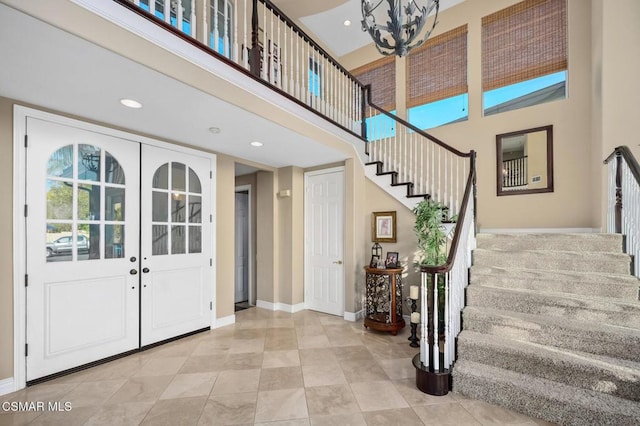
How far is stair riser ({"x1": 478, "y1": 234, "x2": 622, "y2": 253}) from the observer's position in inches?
121

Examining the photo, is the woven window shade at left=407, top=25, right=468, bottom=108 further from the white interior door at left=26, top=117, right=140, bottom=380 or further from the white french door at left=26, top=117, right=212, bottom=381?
the white interior door at left=26, top=117, right=140, bottom=380

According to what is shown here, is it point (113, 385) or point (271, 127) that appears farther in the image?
point (271, 127)

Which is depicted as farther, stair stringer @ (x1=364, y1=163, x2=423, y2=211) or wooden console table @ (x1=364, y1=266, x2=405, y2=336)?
stair stringer @ (x1=364, y1=163, x2=423, y2=211)

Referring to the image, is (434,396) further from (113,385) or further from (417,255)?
(113,385)

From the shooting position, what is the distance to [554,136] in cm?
405

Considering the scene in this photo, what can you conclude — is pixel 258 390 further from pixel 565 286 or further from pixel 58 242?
pixel 565 286

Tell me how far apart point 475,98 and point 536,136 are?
3.61 ft

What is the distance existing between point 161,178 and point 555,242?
4845mm

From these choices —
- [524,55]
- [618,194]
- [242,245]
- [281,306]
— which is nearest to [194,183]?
[242,245]

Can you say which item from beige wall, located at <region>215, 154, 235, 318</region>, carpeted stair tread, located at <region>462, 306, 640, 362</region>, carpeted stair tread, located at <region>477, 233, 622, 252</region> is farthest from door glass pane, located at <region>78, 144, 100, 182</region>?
carpeted stair tread, located at <region>477, 233, 622, 252</region>

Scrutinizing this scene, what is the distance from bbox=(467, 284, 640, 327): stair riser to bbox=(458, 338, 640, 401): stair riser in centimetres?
55

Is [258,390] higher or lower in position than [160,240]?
lower

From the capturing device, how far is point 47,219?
2742 mm

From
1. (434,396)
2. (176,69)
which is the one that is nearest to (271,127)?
(176,69)
